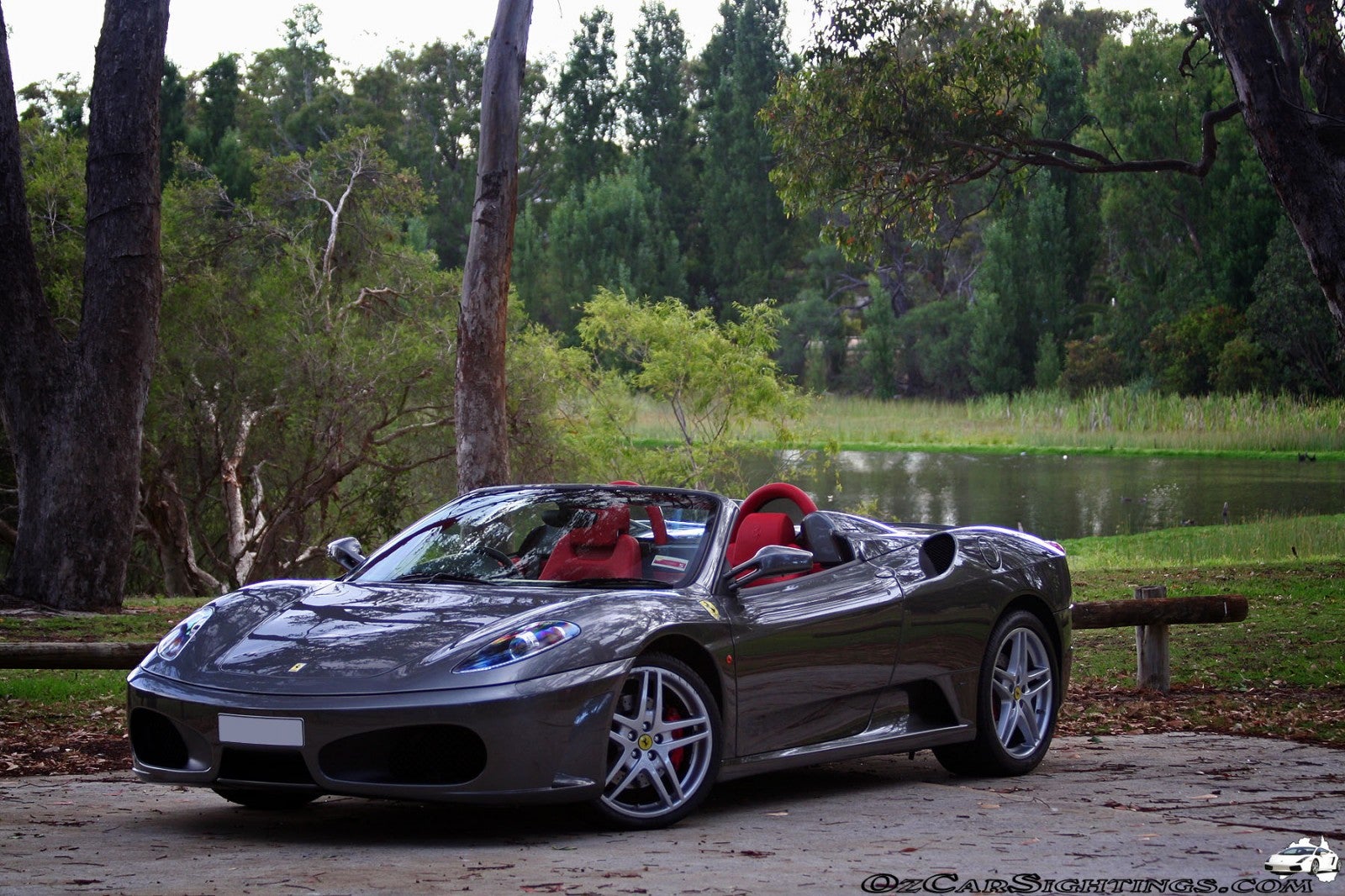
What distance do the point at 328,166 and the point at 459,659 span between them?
93.7 ft

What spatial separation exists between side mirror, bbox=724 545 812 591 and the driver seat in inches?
18.1

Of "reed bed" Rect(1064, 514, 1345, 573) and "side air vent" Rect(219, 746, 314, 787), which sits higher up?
"side air vent" Rect(219, 746, 314, 787)

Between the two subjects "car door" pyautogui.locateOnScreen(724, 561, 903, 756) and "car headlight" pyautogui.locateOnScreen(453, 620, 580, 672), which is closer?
"car headlight" pyautogui.locateOnScreen(453, 620, 580, 672)

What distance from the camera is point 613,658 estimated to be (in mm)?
5625

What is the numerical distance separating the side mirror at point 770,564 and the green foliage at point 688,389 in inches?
1152

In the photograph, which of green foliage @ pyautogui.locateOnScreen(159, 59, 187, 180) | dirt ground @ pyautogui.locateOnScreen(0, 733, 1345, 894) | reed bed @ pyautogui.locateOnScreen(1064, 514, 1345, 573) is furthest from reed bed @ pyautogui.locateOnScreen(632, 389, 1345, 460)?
dirt ground @ pyautogui.locateOnScreen(0, 733, 1345, 894)

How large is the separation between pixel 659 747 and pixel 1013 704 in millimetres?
2514

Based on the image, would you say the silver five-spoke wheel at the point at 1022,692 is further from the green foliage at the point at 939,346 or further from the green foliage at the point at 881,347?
the green foliage at the point at 881,347

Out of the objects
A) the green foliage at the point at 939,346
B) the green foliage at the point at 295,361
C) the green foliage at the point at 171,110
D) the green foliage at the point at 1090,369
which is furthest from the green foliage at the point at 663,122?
the green foliage at the point at 295,361

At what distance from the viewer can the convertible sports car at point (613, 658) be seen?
5391 millimetres

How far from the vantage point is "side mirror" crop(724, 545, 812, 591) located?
20.6ft

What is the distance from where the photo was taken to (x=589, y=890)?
15.1 ft

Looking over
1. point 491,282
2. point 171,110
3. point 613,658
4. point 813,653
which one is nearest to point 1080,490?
point 171,110

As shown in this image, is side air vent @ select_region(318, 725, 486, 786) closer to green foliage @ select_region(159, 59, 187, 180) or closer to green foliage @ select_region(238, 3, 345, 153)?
green foliage @ select_region(159, 59, 187, 180)
